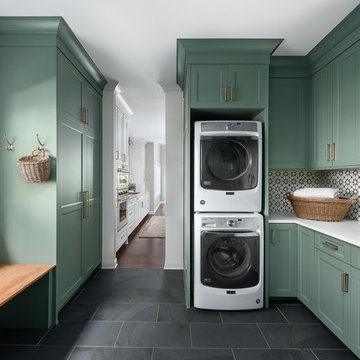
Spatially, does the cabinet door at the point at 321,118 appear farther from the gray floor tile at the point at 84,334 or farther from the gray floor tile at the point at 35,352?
the gray floor tile at the point at 35,352

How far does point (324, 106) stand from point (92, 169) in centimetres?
257

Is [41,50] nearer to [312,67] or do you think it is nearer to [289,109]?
[289,109]

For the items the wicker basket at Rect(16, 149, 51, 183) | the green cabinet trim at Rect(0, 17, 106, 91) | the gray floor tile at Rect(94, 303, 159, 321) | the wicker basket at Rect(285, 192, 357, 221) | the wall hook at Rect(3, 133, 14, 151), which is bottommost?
the gray floor tile at Rect(94, 303, 159, 321)

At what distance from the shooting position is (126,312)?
2295mm

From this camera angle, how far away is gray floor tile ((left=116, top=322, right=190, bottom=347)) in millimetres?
1875

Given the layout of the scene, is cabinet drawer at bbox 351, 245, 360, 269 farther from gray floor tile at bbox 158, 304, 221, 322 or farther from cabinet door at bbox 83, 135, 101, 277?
cabinet door at bbox 83, 135, 101, 277

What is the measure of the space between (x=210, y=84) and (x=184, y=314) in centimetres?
214

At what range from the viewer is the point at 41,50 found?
2.05m

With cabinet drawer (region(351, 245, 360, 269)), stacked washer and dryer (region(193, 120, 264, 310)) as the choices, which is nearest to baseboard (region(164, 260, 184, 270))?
stacked washer and dryer (region(193, 120, 264, 310))

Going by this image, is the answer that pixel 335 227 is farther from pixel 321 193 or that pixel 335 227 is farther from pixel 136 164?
pixel 136 164

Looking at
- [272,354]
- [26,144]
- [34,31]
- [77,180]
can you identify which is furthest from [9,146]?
[272,354]

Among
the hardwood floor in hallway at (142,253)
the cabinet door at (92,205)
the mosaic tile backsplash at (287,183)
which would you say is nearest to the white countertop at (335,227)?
Result: the mosaic tile backsplash at (287,183)

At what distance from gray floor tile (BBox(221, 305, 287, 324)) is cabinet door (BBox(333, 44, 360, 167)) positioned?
1.45 meters

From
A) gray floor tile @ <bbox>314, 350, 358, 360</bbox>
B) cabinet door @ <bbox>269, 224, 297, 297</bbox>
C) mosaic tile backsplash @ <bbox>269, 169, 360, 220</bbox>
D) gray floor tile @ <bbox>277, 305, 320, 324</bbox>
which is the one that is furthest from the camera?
mosaic tile backsplash @ <bbox>269, 169, 360, 220</bbox>
